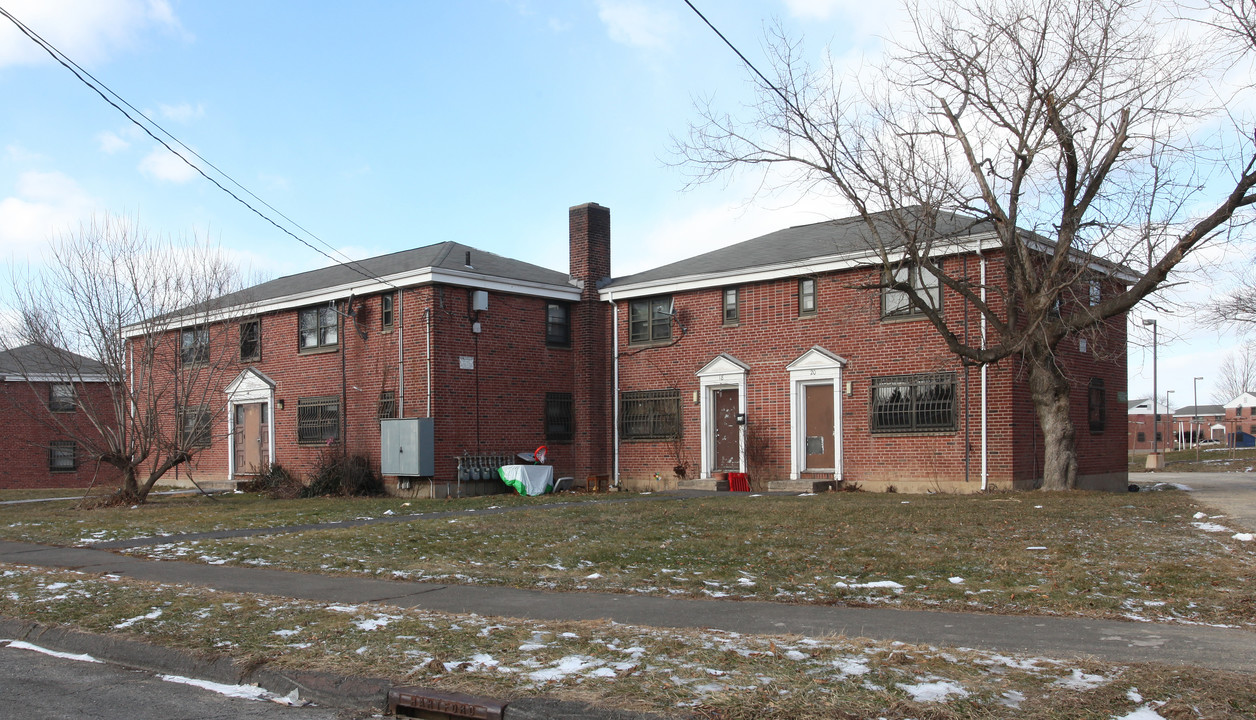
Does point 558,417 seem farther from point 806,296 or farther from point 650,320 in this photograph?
point 806,296

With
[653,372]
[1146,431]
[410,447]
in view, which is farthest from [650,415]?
[1146,431]

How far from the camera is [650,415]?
24000 millimetres

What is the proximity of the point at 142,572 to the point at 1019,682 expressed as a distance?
8.78 meters

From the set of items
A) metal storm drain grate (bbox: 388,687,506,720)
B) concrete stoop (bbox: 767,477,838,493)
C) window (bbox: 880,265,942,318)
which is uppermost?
window (bbox: 880,265,942,318)

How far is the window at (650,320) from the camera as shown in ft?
78.5

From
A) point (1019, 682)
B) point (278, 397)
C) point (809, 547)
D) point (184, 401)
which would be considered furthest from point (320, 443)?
point (1019, 682)

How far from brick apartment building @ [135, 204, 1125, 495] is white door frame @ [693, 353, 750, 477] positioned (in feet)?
0.16

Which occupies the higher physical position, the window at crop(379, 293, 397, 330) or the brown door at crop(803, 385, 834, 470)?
the window at crop(379, 293, 397, 330)

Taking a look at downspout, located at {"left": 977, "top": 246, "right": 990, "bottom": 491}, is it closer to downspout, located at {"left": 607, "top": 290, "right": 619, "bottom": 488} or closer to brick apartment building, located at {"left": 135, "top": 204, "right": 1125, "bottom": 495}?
brick apartment building, located at {"left": 135, "top": 204, "right": 1125, "bottom": 495}

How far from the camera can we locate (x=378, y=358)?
2317 centimetres

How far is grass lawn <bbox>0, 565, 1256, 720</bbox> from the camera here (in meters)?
4.62

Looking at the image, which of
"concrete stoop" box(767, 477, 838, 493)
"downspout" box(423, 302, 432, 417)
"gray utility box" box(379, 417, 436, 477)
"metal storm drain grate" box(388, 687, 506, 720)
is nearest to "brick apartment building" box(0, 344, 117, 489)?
"gray utility box" box(379, 417, 436, 477)

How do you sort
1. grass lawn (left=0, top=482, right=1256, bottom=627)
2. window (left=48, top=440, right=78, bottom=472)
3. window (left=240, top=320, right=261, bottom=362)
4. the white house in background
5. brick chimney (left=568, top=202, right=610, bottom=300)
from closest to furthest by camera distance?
grass lawn (left=0, top=482, right=1256, bottom=627)
brick chimney (left=568, top=202, right=610, bottom=300)
window (left=240, top=320, right=261, bottom=362)
window (left=48, top=440, right=78, bottom=472)
the white house in background

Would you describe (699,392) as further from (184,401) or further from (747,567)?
(747,567)
